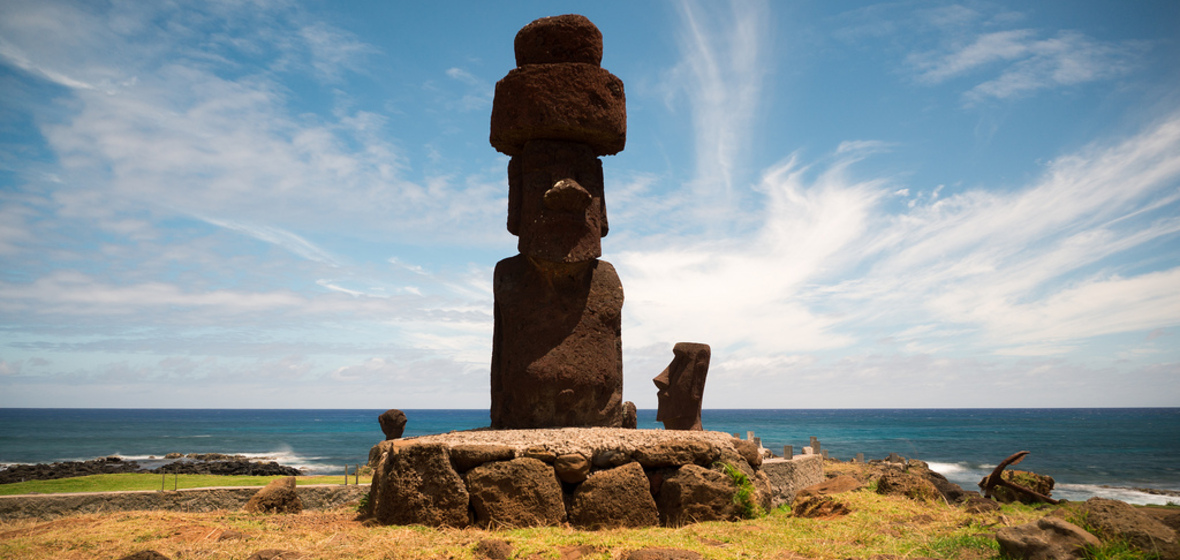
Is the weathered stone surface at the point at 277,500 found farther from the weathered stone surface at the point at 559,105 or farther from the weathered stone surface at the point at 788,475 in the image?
the weathered stone surface at the point at 788,475

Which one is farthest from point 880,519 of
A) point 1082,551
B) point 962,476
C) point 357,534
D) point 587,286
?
point 962,476

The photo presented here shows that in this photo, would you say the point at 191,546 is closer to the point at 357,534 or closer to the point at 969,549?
the point at 357,534

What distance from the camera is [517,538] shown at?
505 centimetres

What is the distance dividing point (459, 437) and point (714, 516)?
2351 mm

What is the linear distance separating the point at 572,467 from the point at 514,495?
1.74 ft

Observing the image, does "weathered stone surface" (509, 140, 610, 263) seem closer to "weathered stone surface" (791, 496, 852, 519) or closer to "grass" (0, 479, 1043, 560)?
"grass" (0, 479, 1043, 560)

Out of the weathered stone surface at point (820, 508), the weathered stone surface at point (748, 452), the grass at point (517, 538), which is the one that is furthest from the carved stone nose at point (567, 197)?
the weathered stone surface at point (820, 508)

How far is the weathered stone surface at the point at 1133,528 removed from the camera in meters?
3.99

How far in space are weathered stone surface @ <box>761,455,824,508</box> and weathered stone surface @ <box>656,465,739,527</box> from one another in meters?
6.31

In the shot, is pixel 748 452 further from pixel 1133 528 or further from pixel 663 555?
pixel 1133 528

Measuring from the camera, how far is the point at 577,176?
7.53 m

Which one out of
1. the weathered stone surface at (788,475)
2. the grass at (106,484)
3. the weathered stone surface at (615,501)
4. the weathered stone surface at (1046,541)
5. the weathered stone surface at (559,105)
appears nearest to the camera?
the weathered stone surface at (1046,541)

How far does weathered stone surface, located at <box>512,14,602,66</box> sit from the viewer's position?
7629 millimetres

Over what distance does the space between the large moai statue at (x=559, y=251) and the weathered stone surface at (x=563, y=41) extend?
0.04 feet
